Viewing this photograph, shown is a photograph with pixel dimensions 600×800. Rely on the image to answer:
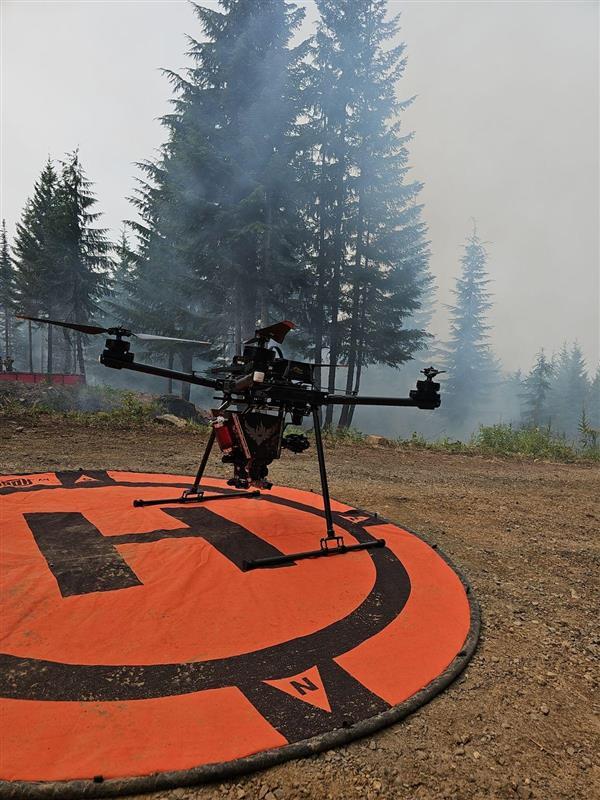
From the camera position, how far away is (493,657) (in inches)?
92.0

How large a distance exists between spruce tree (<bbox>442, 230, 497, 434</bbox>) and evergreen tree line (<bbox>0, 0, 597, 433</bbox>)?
610 inches

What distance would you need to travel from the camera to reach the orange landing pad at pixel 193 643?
1.55 meters

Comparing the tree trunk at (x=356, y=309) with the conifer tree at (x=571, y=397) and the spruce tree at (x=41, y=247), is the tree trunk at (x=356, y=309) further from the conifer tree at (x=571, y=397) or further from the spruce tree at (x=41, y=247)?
the conifer tree at (x=571, y=397)

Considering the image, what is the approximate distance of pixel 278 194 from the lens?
1403 centimetres

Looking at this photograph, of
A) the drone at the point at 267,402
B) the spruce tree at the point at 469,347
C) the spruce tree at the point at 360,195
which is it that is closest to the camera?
the drone at the point at 267,402

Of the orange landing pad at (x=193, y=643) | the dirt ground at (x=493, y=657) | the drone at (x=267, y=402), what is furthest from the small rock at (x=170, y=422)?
the drone at (x=267, y=402)

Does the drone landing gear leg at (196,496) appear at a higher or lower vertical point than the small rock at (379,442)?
higher

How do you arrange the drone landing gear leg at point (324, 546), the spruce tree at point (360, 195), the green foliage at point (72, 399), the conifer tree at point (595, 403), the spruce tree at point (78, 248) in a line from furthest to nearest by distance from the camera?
the conifer tree at point (595, 403) < the spruce tree at point (78, 248) < the spruce tree at point (360, 195) < the green foliage at point (72, 399) < the drone landing gear leg at point (324, 546)

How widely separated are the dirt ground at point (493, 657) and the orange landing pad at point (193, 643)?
0.10 metres

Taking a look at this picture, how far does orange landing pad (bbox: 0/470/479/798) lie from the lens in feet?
5.10

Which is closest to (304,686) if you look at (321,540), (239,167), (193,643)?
(193,643)

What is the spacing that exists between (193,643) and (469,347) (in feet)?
110

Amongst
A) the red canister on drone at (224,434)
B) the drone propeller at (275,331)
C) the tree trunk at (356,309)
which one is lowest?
the red canister on drone at (224,434)

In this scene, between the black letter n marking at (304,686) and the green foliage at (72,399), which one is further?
the green foliage at (72,399)
